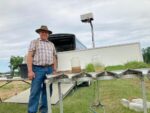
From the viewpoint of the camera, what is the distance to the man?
4.42 meters

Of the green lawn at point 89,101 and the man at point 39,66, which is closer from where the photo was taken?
the man at point 39,66

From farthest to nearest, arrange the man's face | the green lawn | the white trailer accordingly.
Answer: the white trailer
the green lawn
the man's face

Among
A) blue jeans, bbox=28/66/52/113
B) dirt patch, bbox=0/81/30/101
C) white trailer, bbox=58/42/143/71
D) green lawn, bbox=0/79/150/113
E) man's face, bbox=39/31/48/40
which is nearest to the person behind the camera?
blue jeans, bbox=28/66/52/113

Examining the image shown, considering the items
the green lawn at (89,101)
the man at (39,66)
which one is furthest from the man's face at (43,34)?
the green lawn at (89,101)

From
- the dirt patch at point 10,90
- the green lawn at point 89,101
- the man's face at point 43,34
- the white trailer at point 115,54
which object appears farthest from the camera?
the dirt patch at point 10,90

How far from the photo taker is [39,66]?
4.46 meters

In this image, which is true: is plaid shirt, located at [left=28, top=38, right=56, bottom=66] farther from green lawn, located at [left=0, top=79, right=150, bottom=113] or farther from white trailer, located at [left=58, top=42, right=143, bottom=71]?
white trailer, located at [left=58, top=42, right=143, bottom=71]

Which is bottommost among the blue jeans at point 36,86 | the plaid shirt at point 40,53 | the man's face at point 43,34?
the blue jeans at point 36,86

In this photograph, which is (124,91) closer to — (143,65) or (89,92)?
(89,92)

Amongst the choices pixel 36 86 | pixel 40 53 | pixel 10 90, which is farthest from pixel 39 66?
pixel 10 90

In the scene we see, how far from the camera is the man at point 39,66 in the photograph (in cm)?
442

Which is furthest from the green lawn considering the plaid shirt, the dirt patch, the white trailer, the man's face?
the dirt patch

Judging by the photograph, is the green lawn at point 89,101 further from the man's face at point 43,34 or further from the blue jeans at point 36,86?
the man's face at point 43,34

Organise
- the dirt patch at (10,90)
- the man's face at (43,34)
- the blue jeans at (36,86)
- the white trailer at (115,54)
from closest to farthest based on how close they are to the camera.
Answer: the blue jeans at (36,86) → the man's face at (43,34) → the white trailer at (115,54) → the dirt patch at (10,90)
